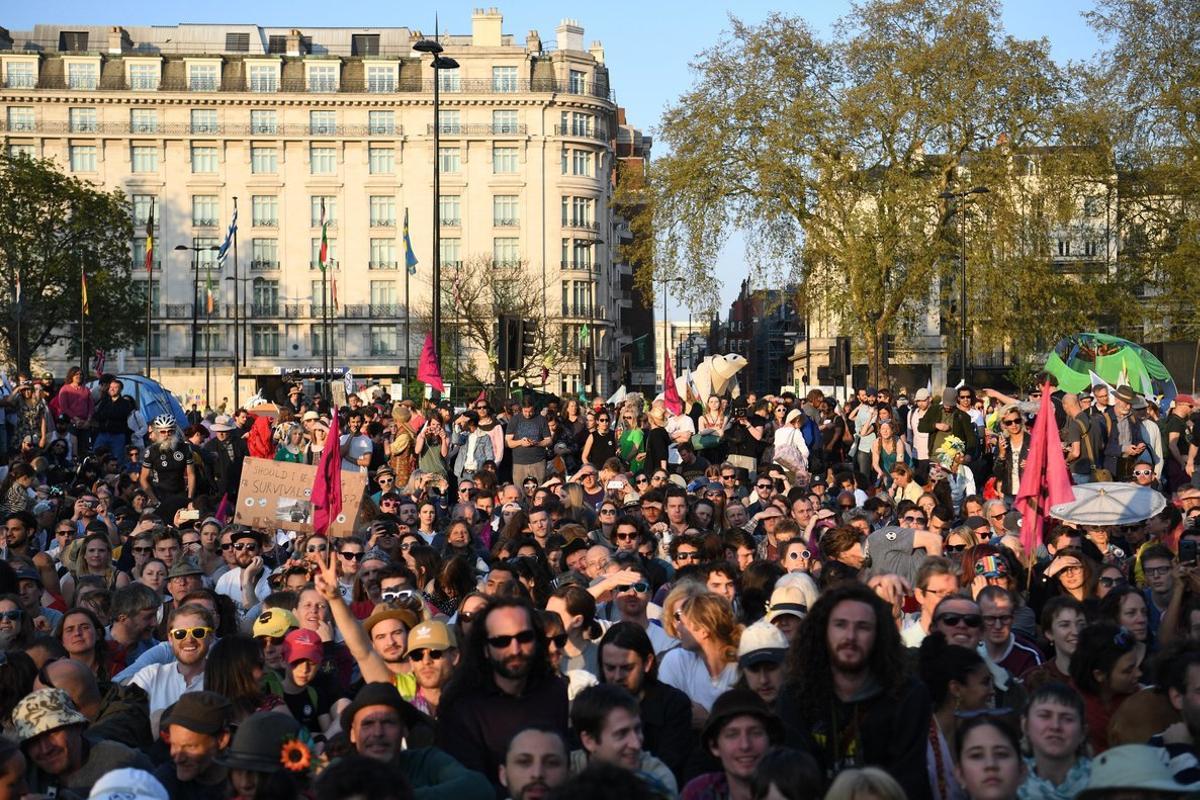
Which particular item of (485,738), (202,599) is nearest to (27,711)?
(485,738)

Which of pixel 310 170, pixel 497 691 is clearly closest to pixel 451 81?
pixel 310 170

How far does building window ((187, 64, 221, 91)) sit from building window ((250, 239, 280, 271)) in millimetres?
8123

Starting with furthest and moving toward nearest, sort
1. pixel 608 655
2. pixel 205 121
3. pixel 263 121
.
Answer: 1. pixel 263 121
2. pixel 205 121
3. pixel 608 655

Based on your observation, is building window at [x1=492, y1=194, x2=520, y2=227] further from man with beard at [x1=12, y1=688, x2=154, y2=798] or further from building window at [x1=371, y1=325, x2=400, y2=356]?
man with beard at [x1=12, y1=688, x2=154, y2=798]

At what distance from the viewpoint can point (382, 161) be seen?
287ft

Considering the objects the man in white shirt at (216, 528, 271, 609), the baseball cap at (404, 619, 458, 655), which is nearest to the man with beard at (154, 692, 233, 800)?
the baseball cap at (404, 619, 458, 655)

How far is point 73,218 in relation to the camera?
64125mm

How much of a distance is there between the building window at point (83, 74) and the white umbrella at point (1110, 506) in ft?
264

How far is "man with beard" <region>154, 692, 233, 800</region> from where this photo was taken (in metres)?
6.29

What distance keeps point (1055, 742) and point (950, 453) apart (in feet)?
46.4

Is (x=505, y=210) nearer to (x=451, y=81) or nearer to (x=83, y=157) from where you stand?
(x=451, y=81)

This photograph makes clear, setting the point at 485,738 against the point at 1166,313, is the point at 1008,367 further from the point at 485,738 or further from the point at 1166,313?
the point at 485,738

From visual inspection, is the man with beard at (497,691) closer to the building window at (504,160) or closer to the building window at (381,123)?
the building window at (504,160)

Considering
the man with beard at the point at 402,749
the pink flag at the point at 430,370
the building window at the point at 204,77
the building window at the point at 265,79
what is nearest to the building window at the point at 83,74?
the building window at the point at 204,77
